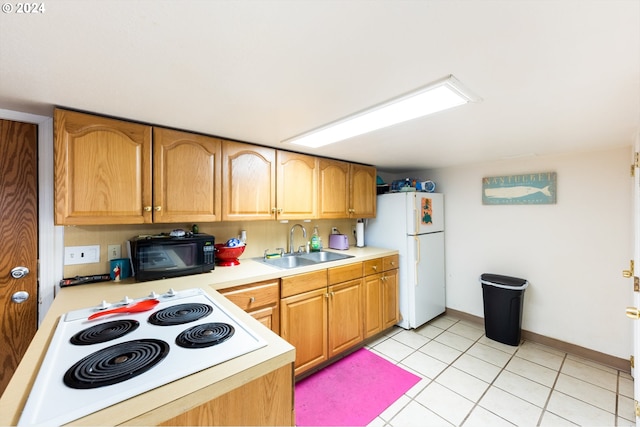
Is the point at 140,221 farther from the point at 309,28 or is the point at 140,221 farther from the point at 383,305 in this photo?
the point at 383,305

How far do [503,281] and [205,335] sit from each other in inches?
122

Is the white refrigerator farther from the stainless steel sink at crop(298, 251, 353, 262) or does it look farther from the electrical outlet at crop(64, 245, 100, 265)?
the electrical outlet at crop(64, 245, 100, 265)

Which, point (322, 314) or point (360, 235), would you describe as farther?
point (360, 235)

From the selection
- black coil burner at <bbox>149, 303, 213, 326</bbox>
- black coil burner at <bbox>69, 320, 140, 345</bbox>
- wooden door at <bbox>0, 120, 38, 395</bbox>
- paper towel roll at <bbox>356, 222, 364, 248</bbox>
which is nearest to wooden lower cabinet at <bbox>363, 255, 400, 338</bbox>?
paper towel roll at <bbox>356, 222, 364, 248</bbox>

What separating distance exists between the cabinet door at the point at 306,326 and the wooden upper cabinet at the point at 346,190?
0.91m

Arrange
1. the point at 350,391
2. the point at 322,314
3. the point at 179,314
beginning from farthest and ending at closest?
the point at 322,314 < the point at 350,391 < the point at 179,314

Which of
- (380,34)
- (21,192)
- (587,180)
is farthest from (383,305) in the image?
(21,192)

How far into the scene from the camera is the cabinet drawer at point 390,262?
2.84m

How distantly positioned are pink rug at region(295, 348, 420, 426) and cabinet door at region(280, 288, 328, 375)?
0.16 metres

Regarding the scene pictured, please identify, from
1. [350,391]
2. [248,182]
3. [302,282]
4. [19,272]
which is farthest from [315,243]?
[19,272]

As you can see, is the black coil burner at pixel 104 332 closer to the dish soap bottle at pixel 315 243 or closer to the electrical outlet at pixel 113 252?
the electrical outlet at pixel 113 252

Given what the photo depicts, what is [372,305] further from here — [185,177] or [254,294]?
[185,177]

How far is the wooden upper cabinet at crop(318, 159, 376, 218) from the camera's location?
274 centimetres

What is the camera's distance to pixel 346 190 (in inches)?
115
